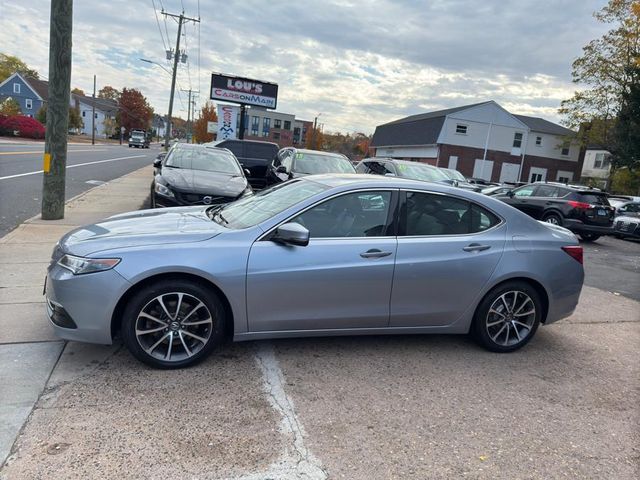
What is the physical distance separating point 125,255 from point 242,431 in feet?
4.87

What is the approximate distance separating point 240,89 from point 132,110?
77395 mm

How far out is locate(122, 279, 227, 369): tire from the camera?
345 cm

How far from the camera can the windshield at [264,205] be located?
13.0 ft

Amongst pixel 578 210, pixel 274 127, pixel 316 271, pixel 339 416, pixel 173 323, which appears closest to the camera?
pixel 339 416

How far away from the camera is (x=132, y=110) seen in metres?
91.8

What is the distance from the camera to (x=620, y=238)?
1561 cm

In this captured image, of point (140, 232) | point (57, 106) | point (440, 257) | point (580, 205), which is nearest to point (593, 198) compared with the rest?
point (580, 205)

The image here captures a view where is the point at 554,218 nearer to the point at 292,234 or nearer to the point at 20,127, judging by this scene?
the point at 292,234

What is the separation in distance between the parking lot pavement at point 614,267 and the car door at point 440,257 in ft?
14.5

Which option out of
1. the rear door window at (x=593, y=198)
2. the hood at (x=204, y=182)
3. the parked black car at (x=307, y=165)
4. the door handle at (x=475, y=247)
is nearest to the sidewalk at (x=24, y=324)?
the hood at (x=204, y=182)

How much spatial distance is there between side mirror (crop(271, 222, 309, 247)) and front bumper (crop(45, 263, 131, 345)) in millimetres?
1143

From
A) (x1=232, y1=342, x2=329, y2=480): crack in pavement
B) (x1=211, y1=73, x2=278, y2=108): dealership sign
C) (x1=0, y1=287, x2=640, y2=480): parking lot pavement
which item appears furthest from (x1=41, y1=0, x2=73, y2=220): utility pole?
(x1=211, y1=73, x2=278, y2=108): dealership sign

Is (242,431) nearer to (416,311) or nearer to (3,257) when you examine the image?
(416,311)

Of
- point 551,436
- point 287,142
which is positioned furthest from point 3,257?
point 287,142
